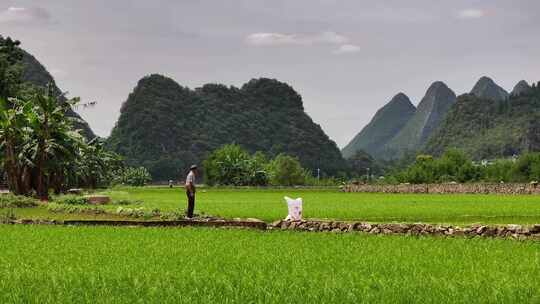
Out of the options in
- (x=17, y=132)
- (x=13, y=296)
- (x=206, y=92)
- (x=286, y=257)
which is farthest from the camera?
(x=206, y=92)

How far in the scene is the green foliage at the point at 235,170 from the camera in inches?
3730

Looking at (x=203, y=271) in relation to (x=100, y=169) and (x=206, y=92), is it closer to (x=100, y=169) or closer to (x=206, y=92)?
(x=100, y=169)

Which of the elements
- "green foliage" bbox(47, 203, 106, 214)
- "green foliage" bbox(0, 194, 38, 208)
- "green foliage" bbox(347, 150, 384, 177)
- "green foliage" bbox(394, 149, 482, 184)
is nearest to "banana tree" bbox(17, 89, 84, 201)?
"green foliage" bbox(0, 194, 38, 208)

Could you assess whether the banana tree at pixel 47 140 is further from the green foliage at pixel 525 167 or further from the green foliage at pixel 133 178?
the green foliage at pixel 133 178

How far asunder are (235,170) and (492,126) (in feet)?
256

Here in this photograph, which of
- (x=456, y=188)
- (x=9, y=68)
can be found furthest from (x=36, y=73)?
(x=456, y=188)

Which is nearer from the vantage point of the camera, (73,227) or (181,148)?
(73,227)

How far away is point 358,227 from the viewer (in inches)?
723

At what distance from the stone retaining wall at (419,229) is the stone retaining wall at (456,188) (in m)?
41.1

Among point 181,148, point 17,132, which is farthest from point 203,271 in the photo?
point 181,148

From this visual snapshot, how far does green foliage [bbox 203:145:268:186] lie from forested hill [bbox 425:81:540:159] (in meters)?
63.2

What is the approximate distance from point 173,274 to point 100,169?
55926mm

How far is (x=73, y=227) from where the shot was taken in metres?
20.3

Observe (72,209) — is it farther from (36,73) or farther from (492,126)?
(492,126)
